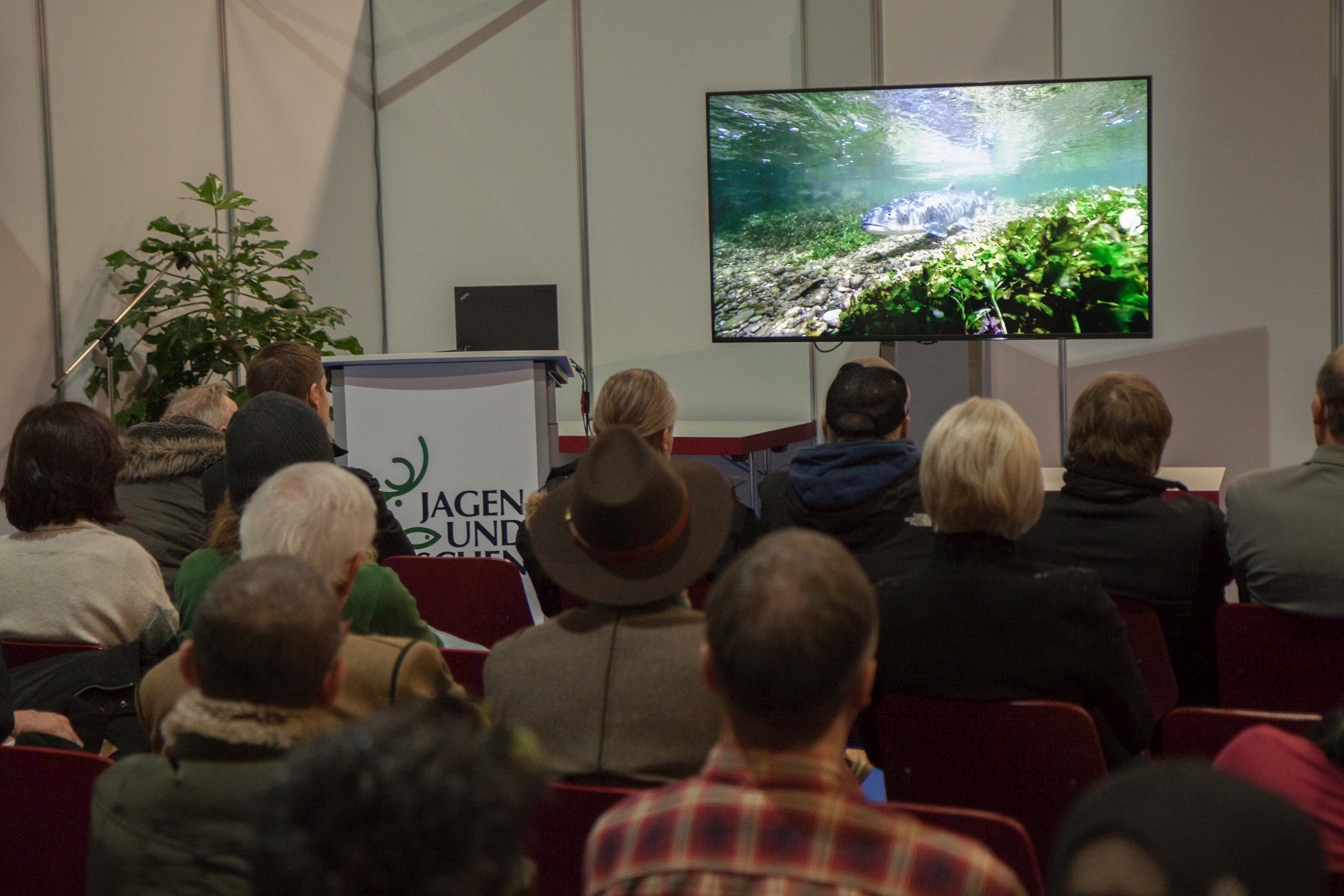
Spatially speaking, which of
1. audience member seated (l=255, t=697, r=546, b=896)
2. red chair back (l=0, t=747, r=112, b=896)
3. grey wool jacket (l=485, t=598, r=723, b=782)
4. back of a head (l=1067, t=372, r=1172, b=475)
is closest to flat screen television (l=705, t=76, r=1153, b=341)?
back of a head (l=1067, t=372, r=1172, b=475)

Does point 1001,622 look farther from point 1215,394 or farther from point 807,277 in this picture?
point 1215,394

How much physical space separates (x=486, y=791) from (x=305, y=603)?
2.03 ft

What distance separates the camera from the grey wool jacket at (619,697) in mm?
1589

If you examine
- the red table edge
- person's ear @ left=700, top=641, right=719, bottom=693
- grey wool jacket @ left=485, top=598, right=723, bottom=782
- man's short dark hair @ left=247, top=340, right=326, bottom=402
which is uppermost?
man's short dark hair @ left=247, top=340, right=326, bottom=402

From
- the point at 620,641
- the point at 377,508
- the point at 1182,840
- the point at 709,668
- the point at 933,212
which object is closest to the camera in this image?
the point at 1182,840

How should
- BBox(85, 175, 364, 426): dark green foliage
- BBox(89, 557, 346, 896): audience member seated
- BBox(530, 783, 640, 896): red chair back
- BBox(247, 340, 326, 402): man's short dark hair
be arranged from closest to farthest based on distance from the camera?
BBox(89, 557, 346, 896): audience member seated
BBox(530, 783, 640, 896): red chair back
BBox(247, 340, 326, 402): man's short dark hair
BBox(85, 175, 364, 426): dark green foliage

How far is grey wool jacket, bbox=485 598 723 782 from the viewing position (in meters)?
1.59

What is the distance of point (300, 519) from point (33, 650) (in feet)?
2.52

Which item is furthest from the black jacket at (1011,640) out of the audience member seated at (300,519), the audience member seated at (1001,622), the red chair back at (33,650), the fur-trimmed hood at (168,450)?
the fur-trimmed hood at (168,450)

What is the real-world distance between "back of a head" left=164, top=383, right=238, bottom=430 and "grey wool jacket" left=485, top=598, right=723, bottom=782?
2434 mm

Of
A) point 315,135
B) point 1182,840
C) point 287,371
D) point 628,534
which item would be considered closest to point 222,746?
point 628,534

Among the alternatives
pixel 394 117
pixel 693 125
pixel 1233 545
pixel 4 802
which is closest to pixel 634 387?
pixel 1233 545

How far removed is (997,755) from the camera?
172 centimetres

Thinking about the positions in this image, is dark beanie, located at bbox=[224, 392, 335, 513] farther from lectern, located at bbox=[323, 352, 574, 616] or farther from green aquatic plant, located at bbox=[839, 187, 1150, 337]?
green aquatic plant, located at bbox=[839, 187, 1150, 337]
